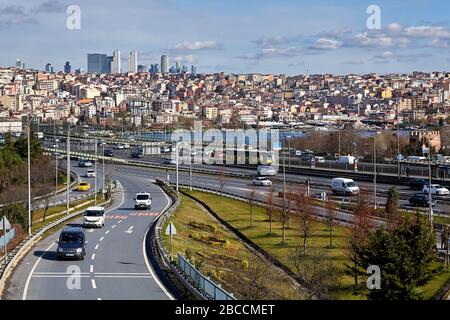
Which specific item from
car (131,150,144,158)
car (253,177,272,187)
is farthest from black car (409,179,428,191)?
car (131,150,144,158)

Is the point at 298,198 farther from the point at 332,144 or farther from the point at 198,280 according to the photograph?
the point at 332,144

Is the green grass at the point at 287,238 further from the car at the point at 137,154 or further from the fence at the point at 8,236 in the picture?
the car at the point at 137,154

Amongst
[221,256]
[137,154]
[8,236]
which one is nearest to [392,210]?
[221,256]

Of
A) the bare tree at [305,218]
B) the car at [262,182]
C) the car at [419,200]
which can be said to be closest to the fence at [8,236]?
the bare tree at [305,218]

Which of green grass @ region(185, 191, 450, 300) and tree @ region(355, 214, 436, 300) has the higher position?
tree @ region(355, 214, 436, 300)

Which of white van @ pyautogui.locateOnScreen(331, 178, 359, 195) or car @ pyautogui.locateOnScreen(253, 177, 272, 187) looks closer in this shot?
white van @ pyautogui.locateOnScreen(331, 178, 359, 195)

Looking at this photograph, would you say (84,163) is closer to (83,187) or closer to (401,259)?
(83,187)

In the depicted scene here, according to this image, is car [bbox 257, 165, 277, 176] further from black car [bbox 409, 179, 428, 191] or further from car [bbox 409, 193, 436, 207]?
car [bbox 409, 193, 436, 207]
